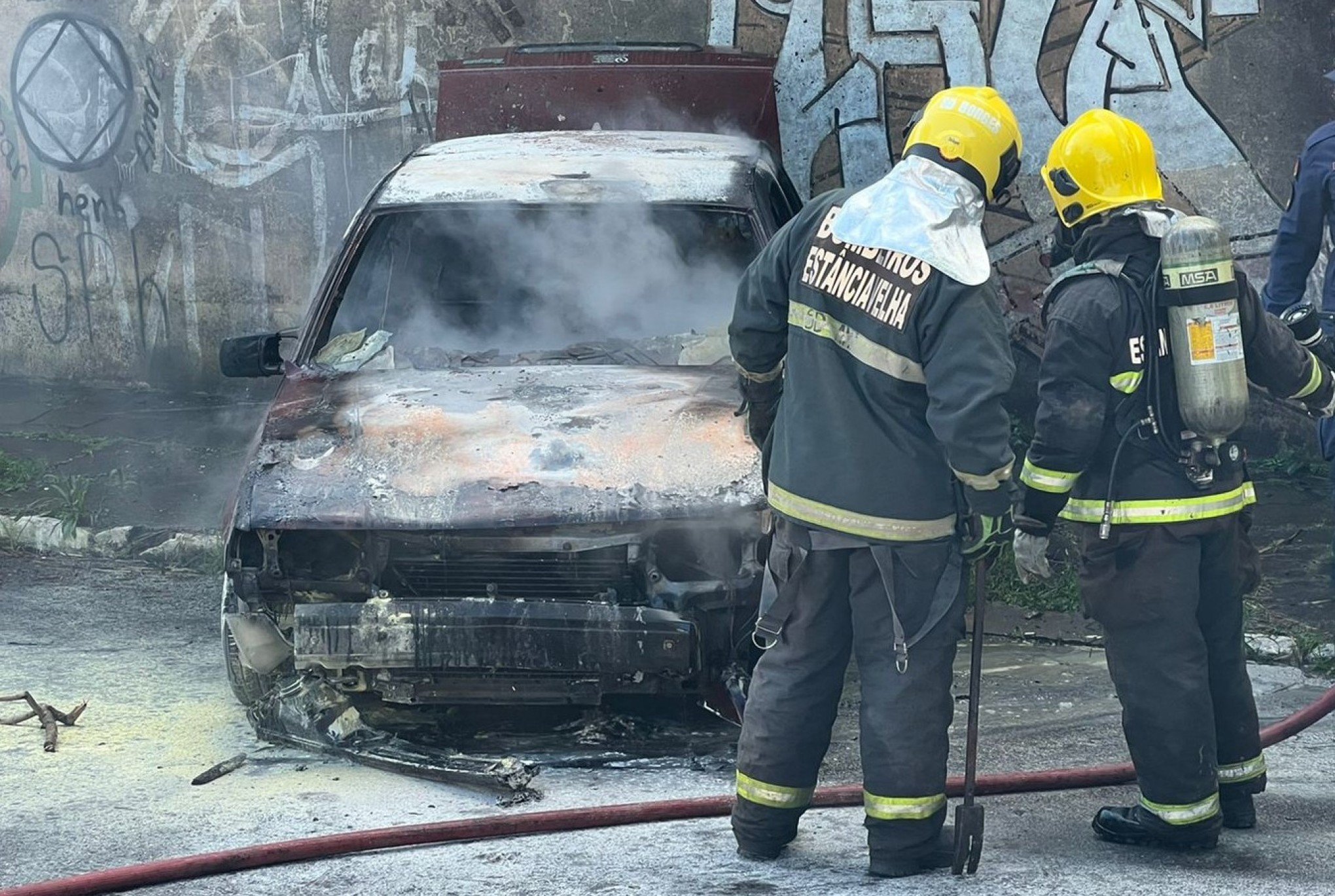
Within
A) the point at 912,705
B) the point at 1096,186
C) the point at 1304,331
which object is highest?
the point at 1096,186

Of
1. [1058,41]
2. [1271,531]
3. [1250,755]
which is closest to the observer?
[1250,755]

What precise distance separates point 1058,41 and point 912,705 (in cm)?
579

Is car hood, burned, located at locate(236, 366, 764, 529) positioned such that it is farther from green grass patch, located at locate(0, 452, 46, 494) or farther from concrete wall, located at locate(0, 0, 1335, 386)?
concrete wall, located at locate(0, 0, 1335, 386)

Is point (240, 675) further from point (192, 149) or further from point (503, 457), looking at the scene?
point (192, 149)

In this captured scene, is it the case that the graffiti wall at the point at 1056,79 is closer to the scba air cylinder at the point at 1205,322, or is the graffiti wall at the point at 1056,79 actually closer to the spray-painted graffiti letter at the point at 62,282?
the spray-painted graffiti letter at the point at 62,282

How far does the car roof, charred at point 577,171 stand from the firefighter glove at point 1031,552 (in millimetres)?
2058

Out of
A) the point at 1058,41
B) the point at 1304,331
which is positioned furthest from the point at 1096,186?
the point at 1058,41

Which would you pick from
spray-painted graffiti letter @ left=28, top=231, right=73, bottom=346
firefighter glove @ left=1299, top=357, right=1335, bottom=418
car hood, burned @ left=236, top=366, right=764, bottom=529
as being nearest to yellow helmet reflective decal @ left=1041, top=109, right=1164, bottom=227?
firefighter glove @ left=1299, top=357, right=1335, bottom=418

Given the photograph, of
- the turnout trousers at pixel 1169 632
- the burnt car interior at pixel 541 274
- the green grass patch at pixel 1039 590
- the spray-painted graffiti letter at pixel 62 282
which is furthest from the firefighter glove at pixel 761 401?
the spray-painted graffiti letter at pixel 62 282

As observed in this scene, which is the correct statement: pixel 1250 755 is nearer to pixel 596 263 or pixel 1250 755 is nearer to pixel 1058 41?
pixel 596 263

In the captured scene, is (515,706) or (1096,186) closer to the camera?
(1096,186)

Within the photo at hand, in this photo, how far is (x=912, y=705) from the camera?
3.71m

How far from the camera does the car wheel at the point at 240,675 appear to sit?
15.5ft

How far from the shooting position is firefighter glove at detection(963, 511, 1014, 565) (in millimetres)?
3678
